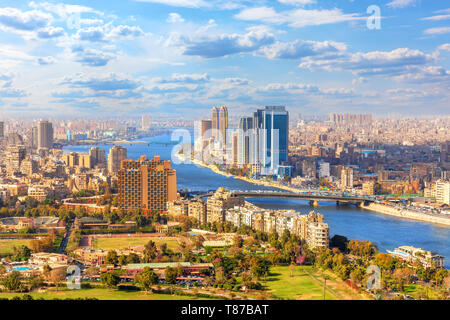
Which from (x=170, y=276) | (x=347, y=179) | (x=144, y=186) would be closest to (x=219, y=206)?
(x=144, y=186)

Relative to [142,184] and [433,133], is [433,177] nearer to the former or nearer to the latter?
[433,133]

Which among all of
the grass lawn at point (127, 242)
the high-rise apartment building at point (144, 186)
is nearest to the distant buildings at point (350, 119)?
the high-rise apartment building at point (144, 186)

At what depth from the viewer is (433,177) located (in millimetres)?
13656

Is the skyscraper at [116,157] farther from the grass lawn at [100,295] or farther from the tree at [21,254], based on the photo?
the grass lawn at [100,295]

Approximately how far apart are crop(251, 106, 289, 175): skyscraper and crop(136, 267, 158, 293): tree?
1289 centimetres

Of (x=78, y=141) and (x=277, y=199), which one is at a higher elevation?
(x=78, y=141)

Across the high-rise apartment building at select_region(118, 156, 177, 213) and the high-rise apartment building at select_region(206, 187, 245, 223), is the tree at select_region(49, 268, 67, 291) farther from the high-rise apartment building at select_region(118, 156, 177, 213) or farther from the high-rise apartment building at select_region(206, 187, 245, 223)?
the high-rise apartment building at select_region(118, 156, 177, 213)

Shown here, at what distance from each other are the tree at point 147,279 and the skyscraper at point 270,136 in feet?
42.3

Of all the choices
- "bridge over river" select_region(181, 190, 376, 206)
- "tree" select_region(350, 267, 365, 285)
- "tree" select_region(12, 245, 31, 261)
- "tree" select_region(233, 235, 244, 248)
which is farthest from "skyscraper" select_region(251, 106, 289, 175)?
"tree" select_region(350, 267, 365, 285)

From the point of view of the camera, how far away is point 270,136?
1845cm

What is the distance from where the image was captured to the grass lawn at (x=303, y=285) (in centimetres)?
393

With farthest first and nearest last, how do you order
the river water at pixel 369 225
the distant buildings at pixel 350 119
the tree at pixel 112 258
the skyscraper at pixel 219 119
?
the distant buildings at pixel 350 119 → the skyscraper at pixel 219 119 → the river water at pixel 369 225 → the tree at pixel 112 258

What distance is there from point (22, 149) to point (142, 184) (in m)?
6.83
